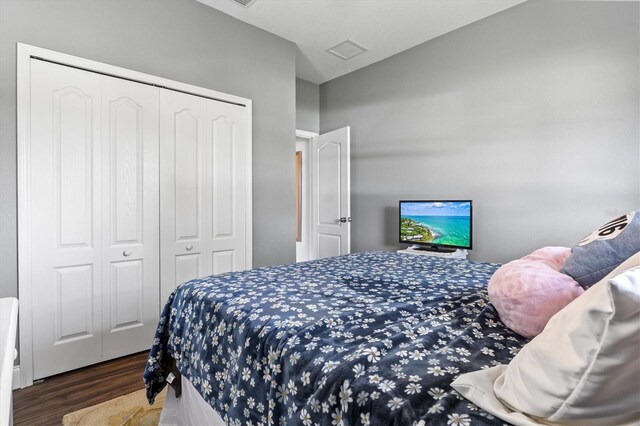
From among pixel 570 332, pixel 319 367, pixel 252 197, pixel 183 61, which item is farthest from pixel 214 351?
pixel 183 61

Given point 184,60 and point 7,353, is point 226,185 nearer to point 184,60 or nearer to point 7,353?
point 184,60

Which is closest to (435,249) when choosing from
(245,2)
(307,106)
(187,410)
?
(187,410)

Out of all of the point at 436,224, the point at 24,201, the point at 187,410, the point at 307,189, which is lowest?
the point at 187,410

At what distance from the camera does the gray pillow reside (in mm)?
861

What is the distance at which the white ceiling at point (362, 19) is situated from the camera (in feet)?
9.67

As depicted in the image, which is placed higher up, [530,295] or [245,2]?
[245,2]

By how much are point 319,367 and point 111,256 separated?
2.24 m

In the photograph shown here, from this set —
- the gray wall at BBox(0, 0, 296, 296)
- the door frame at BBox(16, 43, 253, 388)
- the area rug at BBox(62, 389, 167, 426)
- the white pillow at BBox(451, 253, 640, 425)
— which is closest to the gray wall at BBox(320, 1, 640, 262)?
the gray wall at BBox(0, 0, 296, 296)

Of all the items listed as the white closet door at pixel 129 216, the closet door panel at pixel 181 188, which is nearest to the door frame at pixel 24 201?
the white closet door at pixel 129 216

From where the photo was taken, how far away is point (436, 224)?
3.28m

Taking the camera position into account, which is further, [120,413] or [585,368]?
[120,413]

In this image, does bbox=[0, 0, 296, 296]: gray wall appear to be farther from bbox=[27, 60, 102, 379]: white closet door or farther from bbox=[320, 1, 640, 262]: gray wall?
bbox=[320, 1, 640, 262]: gray wall

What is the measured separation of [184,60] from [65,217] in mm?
1571

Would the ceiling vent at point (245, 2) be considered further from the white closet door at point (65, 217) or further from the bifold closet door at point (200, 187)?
the white closet door at point (65, 217)
